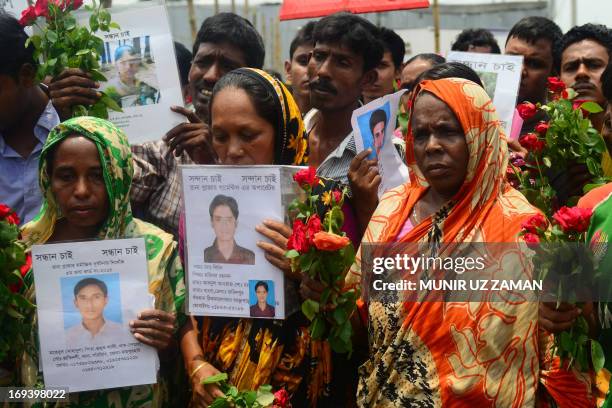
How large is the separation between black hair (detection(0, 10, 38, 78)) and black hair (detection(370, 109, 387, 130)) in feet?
5.99

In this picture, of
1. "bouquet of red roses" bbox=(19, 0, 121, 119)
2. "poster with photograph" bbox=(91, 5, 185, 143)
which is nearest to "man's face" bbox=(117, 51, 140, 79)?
"poster with photograph" bbox=(91, 5, 185, 143)

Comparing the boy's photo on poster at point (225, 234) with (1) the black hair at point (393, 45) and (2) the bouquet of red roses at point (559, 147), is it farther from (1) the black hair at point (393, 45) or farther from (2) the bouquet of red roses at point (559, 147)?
(1) the black hair at point (393, 45)

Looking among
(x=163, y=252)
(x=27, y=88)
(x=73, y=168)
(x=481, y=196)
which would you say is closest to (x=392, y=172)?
(x=481, y=196)

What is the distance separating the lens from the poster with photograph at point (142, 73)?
4.44 m

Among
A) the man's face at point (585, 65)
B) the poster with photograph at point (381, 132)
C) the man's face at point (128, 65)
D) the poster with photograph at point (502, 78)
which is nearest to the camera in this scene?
the poster with photograph at point (381, 132)

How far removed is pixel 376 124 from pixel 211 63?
1435 mm

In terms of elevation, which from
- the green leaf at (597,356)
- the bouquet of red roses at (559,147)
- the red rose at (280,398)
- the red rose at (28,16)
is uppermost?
the red rose at (28,16)

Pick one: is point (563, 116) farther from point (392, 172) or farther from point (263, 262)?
point (263, 262)

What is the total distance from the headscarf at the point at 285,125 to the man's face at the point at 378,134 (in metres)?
0.47

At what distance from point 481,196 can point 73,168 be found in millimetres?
1665

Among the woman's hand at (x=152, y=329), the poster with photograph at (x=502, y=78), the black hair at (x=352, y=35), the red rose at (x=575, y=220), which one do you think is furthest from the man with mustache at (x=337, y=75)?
the red rose at (x=575, y=220)

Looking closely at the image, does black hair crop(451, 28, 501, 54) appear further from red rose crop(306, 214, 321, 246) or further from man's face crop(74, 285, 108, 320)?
man's face crop(74, 285, 108, 320)

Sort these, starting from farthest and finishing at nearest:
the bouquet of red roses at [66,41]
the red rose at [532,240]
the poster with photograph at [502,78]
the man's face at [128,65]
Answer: the poster with photograph at [502,78], the man's face at [128,65], the bouquet of red roses at [66,41], the red rose at [532,240]

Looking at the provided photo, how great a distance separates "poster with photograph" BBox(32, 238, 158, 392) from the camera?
10.8 feet
